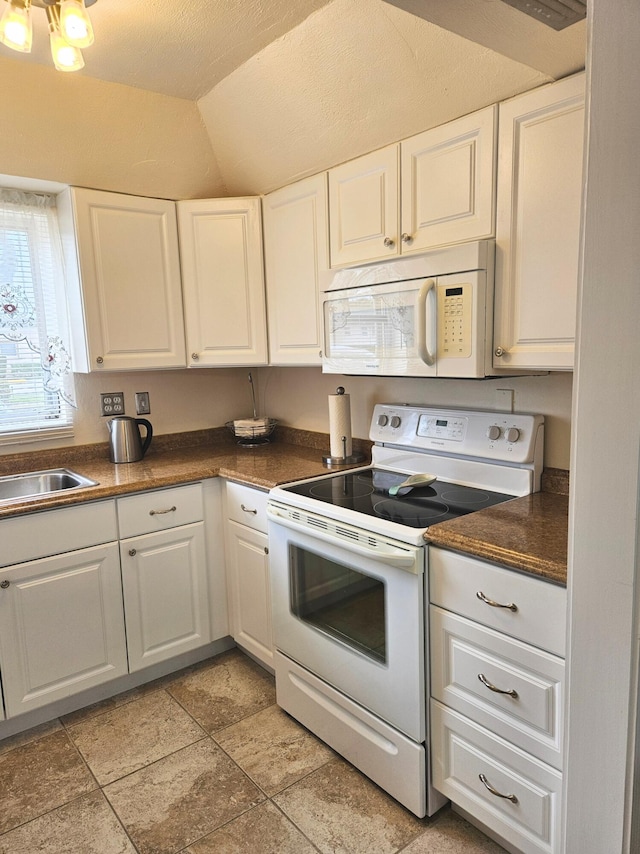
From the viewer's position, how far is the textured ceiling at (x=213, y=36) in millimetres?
1253

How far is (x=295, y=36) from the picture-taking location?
1.82 metres

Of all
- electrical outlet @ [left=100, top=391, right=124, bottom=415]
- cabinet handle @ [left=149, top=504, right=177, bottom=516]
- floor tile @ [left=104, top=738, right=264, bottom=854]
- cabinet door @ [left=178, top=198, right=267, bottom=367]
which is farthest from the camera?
electrical outlet @ [left=100, top=391, right=124, bottom=415]

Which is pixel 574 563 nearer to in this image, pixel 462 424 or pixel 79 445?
pixel 462 424

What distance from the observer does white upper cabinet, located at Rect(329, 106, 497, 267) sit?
1700mm

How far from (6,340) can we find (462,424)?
6.52ft

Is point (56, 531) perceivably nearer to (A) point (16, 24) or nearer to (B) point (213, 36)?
(A) point (16, 24)

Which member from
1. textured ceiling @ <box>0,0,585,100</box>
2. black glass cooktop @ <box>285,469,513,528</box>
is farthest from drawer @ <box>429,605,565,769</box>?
textured ceiling @ <box>0,0,585,100</box>

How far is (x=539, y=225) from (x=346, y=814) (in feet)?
6.01

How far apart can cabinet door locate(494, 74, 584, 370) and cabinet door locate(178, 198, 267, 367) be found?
1.25m

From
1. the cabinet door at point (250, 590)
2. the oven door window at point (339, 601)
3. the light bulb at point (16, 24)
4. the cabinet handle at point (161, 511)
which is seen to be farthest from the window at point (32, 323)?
the oven door window at point (339, 601)

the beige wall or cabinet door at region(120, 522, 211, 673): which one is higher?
the beige wall

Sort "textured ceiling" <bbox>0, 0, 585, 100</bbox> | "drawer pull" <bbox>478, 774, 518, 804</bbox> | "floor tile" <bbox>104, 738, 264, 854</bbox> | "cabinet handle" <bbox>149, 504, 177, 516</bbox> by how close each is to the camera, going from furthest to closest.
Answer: "cabinet handle" <bbox>149, 504, 177, 516</bbox> < "floor tile" <bbox>104, 738, 264, 854</bbox> < "drawer pull" <bbox>478, 774, 518, 804</bbox> < "textured ceiling" <bbox>0, 0, 585, 100</bbox>

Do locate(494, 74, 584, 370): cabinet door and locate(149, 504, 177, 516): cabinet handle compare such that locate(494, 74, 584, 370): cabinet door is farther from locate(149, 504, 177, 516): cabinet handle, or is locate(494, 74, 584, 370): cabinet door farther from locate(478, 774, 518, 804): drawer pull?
locate(149, 504, 177, 516): cabinet handle

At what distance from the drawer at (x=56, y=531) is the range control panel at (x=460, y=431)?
113 centimetres
